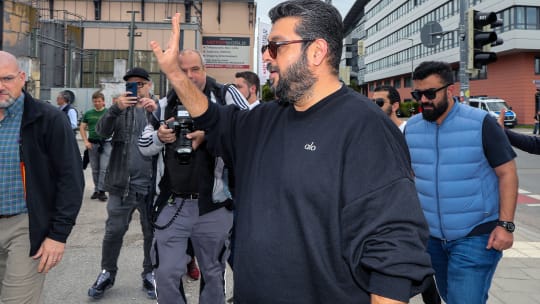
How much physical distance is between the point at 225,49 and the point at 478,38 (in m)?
53.1

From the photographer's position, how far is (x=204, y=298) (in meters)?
3.81

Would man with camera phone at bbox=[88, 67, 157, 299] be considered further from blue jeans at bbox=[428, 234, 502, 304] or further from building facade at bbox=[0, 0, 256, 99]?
building facade at bbox=[0, 0, 256, 99]

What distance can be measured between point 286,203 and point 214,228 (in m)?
2.01

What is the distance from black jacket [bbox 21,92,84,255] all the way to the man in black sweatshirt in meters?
1.34

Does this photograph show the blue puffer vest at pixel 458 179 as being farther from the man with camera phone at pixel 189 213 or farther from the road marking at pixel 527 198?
the road marking at pixel 527 198

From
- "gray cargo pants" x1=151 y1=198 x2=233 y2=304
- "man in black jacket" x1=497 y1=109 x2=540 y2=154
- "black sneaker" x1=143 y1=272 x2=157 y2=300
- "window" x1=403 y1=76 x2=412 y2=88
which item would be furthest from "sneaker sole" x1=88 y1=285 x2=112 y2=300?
"window" x1=403 y1=76 x2=412 y2=88

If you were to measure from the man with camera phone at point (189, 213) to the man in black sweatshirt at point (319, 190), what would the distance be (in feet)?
5.19

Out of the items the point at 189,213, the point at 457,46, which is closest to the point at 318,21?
the point at 189,213

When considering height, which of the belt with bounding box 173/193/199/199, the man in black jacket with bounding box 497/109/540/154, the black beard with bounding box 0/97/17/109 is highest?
the black beard with bounding box 0/97/17/109

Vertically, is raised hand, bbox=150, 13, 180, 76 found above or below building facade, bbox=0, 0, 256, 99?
below

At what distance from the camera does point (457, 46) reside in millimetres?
48125

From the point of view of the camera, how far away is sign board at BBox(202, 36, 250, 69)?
58969 millimetres

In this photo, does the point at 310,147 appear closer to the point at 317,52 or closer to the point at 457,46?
the point at 317,52

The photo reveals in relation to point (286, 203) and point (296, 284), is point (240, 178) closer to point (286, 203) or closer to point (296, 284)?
point (286, 203)
